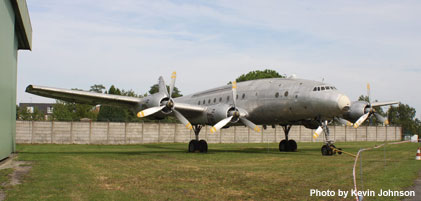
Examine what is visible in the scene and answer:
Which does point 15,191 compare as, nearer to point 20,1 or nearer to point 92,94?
point 92,94

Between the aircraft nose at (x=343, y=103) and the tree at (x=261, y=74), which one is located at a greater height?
the tree at (x=261, y=74)

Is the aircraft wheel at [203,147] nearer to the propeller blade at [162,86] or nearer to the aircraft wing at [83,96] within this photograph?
the propeller blade at [162,86]

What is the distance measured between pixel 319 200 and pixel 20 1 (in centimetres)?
2055

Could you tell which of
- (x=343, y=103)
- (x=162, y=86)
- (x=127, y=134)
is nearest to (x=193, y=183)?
(x=343, y=103)

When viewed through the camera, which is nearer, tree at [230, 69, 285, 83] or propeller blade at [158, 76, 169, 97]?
propeller blade at [158, 76, 169, 97]

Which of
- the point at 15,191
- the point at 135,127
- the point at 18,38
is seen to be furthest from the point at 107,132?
the point at 15,191

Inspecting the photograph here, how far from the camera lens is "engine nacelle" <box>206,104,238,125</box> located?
932 inches

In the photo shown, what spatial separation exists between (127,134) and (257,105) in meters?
21.2

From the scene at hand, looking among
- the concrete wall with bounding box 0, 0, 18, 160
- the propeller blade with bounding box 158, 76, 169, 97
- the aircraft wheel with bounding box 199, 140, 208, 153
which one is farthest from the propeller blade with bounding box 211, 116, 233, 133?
the concrete wall with bounding box 0, 0, 18, 160

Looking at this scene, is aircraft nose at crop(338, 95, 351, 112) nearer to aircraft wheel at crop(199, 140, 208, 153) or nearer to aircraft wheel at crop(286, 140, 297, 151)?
aircraft wheel at crop(286, 140, 297, 151)

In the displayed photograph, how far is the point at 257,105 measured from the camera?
82.9ft

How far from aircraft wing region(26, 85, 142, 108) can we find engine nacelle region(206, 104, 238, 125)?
468 cm

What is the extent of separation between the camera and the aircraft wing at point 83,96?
22.5 meters

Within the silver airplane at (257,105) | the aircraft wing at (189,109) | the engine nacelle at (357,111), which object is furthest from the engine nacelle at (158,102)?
the engine nacelle at (357,111)
